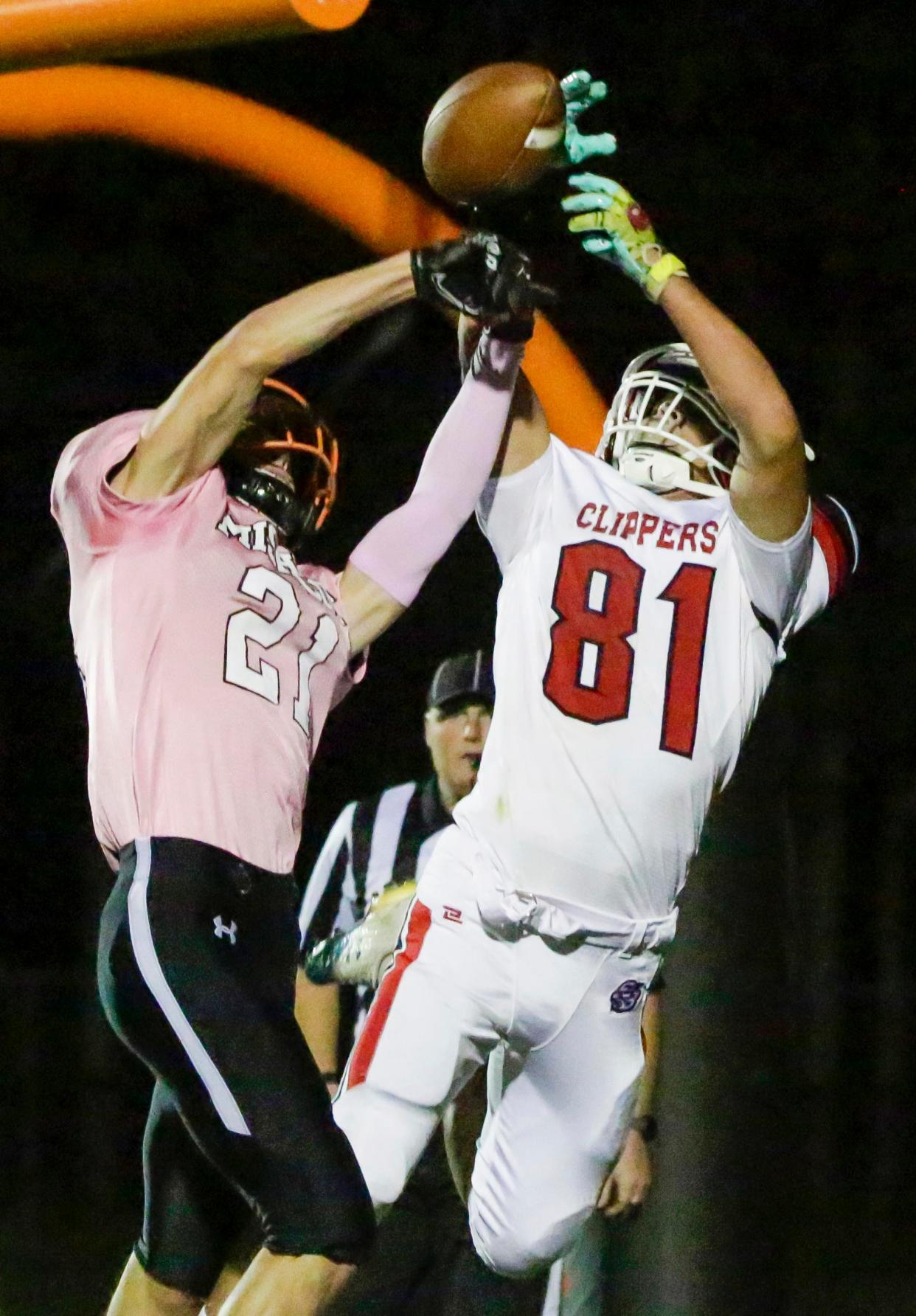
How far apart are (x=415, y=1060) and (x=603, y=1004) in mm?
362

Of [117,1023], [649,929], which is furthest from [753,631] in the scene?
[117,1023]

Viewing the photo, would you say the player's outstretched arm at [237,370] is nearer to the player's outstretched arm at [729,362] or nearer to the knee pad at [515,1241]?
the player's outstretched arm at [729,362]

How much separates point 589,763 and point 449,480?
58 centimetres

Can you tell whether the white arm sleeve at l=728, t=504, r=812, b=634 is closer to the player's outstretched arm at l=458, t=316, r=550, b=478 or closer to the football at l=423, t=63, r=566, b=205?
the player's outstretched arm at l=458, t=316, r=550, b=478

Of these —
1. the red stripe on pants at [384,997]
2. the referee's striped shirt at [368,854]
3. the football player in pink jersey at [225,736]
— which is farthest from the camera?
the referee's striped shirt at [368,854]

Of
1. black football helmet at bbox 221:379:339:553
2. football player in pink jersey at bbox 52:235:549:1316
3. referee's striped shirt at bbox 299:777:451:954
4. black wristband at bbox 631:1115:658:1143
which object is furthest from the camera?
referee's striped shirt at bbox 299:777:451:954

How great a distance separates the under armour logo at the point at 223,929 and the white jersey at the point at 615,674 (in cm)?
54

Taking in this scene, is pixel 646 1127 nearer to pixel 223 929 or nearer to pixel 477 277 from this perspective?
pixel 223 929

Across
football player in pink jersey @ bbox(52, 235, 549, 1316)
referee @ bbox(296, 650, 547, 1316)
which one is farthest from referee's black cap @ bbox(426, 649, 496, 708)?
football player in pink jersey @ bbox(52, 235, 549, 1316)

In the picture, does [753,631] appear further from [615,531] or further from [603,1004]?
[603,1004]

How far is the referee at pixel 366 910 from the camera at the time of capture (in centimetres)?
389

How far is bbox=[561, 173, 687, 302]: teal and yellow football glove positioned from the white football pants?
3.58 ft

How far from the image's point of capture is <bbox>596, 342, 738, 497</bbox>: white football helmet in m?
3.44

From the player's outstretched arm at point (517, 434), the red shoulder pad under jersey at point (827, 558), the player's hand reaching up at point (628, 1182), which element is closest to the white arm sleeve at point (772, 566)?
the red shoulder pad under jersey at point (827, 558)
